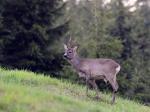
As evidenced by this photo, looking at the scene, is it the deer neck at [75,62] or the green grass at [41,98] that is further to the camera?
the deer neck at [75,62]

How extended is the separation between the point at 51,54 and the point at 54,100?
14714mm

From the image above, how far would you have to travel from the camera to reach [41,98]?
38.0ft

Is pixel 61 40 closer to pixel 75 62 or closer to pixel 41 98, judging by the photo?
pixel 75 62

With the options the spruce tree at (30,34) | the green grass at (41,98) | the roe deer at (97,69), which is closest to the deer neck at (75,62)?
the roe deer at (97,69)

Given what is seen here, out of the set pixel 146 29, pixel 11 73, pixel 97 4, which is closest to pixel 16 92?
pixel 11 73

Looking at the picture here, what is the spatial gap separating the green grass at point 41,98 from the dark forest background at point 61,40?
9.01 metres

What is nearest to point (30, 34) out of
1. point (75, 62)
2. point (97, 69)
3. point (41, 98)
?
point (75, 62)

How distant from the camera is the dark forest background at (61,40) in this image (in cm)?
2512

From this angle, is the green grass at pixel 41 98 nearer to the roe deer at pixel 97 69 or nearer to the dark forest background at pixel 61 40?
the roe deer at pixel 97 69

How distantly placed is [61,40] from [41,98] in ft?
57.1

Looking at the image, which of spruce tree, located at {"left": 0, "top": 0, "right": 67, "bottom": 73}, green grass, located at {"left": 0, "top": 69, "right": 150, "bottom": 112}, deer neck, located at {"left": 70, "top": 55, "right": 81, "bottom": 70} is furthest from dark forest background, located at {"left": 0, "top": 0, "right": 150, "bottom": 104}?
green grass, located at {"left": 0, "top": 69, "right": 150, "bottom": 112}

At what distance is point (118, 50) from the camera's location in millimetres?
25188

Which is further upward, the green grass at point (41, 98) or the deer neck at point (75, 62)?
the deer neck at point (75, 62)

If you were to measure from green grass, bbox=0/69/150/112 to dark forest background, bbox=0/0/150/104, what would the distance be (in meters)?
9.01
